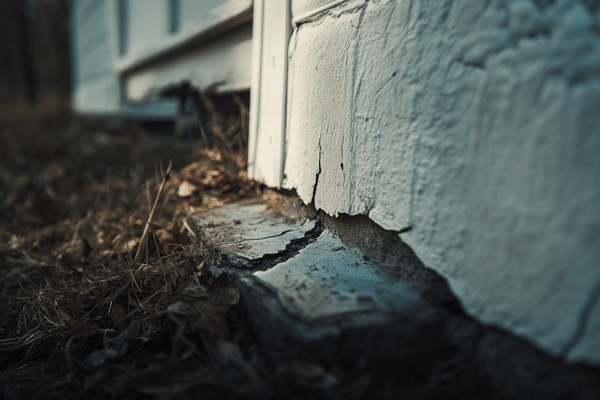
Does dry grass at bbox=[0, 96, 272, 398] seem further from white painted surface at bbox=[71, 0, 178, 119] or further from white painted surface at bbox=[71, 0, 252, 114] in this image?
white painted surface at bbox=[71, 0, 178, 119]

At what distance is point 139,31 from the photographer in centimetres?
324

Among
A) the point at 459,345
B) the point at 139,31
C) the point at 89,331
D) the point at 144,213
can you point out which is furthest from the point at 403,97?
the point at 139,31

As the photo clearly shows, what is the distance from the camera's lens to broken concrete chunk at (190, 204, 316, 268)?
100 centimetres

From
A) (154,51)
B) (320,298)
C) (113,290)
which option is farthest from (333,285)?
(154,51)

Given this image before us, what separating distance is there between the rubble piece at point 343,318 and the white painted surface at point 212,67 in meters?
1.23

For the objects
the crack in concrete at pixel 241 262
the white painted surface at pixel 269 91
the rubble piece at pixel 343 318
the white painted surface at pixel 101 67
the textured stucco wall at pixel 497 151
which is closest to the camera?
the textured stucco wall at pixel 497 151

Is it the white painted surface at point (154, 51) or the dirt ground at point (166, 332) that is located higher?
the white painted surface at point (154, 51)

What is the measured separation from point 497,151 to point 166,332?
76 centimetres

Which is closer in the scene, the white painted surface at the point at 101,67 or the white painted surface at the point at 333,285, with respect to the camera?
the white painted surface at the point at 333,285

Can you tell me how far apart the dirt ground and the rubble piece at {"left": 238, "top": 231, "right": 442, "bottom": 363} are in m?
0.03

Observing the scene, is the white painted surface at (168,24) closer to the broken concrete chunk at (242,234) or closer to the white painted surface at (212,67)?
the white painted surface at (212,67)

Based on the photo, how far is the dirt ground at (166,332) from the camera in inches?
24.3

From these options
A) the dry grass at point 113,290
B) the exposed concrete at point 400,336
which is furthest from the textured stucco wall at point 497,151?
the dry grass at point 113,290

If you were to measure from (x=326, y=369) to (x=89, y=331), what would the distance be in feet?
2.05
